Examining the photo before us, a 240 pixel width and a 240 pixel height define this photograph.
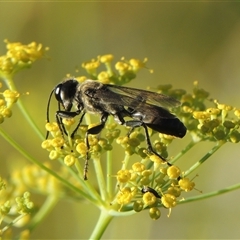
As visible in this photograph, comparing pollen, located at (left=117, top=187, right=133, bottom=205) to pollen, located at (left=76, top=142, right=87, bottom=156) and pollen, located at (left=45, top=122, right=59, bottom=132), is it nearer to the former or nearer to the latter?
pollen, located at (left=76, top=142, right=87, bottom=156)

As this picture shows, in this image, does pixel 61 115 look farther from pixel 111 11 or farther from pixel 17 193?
pixel 111 11

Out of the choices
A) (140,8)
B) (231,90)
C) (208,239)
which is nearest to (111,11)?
(140,8)

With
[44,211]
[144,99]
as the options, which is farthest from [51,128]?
[44,211]

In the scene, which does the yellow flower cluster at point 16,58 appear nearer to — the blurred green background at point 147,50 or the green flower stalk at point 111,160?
the green flower stalk at point 111,160

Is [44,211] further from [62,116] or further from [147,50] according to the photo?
[147,50]

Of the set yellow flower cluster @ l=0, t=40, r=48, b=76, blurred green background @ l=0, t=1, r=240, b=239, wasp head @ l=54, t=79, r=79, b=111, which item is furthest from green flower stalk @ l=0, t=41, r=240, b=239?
blurred green background @ l=0, t=1, r=240, b=239

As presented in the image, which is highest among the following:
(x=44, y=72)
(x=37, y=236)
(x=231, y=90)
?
(x=44, y=72)
